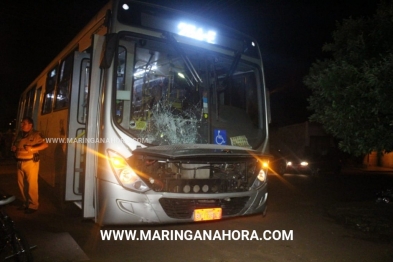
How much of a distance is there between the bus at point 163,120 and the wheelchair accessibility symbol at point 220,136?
17 mm

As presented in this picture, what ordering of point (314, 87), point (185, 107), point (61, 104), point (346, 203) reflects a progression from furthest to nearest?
point (346, 203) < point (314, 87) < point (61, 104) < point (185, 107)

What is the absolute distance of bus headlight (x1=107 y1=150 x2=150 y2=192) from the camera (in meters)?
4.48

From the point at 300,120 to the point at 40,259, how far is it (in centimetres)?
2810

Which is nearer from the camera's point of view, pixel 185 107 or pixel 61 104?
pixel 185 107

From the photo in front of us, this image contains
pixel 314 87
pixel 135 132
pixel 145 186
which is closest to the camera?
pixel 145 186

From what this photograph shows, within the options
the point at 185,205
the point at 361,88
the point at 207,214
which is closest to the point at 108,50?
the point at 185,205

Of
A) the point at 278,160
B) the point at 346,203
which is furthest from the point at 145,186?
the point at 278,160

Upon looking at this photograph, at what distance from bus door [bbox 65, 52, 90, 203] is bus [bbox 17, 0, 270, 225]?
16 millimetres

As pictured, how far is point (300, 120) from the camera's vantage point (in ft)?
100

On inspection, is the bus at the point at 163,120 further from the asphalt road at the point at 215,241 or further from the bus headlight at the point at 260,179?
the asphalt road at the point at 215,241

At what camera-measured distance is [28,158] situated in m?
6.86

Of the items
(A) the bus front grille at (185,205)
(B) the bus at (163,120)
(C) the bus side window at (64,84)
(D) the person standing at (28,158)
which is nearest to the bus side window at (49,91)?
(C) the bus side window at (64,84)

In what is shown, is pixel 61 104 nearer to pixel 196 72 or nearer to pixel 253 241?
pixel 196 72

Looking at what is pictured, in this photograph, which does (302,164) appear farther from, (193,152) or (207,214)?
(193,152)
